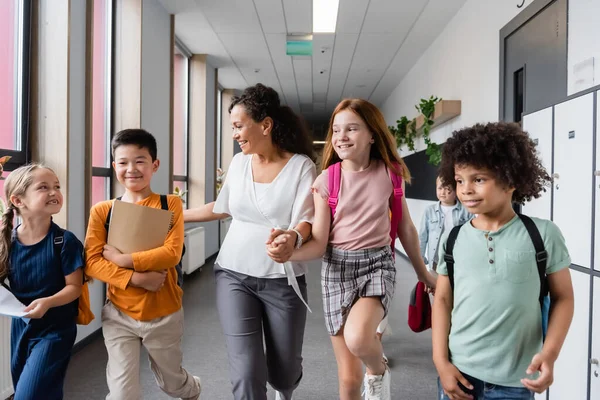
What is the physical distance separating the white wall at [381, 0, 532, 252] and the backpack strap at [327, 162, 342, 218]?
3.04m

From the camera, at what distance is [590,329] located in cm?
193

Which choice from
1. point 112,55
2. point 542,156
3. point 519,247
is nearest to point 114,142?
point 519,247

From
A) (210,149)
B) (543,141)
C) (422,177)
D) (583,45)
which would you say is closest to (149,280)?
(543,141)

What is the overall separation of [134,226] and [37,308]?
0.46 m

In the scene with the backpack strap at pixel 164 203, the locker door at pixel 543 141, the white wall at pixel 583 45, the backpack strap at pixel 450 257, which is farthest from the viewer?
the white wall at pixel 583 45

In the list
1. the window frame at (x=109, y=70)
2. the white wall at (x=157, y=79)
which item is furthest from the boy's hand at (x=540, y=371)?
the white wall at (x=157, y=79)

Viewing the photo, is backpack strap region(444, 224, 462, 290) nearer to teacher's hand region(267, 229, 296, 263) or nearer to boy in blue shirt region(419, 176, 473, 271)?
teacher's hand region(267, 229, 296, 263)

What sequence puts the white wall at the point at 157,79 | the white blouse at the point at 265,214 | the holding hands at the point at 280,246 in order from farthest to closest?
1. the white wall at the point at 157,79
2. the white blouse at the point at 265,214
3. the holding hands at the point at 280,246

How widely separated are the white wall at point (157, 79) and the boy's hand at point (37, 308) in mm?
3466

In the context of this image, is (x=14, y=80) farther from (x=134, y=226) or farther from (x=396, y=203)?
(x=396, y=203)

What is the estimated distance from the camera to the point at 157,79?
547 cm

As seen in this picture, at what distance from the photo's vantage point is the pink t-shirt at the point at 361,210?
1791mm

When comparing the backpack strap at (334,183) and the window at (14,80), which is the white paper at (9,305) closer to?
the backpack strap at (334,183)

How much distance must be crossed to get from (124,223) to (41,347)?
0.55 meters
